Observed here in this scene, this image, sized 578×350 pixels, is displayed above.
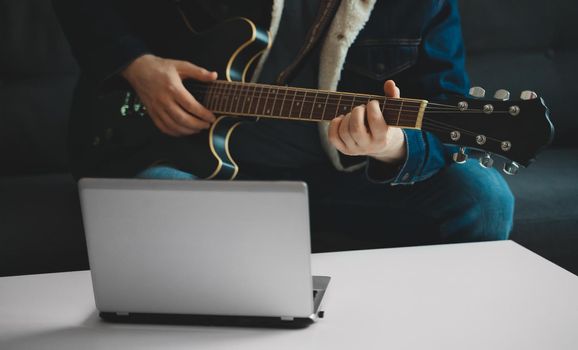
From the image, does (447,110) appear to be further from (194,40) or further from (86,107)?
(86,107)

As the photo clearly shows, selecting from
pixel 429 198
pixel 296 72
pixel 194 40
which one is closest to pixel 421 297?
pixel 429 198

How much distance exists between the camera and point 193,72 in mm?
1209

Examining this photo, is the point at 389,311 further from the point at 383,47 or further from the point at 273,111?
the point at 383,47

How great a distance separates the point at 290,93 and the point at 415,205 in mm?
339

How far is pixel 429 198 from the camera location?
1.21 meters

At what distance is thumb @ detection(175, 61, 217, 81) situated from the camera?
1.19 meters

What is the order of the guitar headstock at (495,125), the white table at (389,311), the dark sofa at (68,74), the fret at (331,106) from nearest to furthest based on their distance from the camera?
the white table at (389,311), the guitar headstock at (495,125), the fret at (331,106), the dark sofa at (68,74)

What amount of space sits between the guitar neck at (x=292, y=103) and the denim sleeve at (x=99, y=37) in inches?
7.2

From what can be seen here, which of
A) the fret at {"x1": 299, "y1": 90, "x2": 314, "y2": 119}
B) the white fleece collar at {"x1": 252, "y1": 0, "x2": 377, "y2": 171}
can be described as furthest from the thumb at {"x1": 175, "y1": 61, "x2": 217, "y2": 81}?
the fret at {"x1": 299, "y1": 90, "x2": 314, "y2": 119}

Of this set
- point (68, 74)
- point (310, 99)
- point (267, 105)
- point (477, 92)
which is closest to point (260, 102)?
point (267, 105)

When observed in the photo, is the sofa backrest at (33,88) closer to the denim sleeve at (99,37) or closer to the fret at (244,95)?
the denim sleeve at (99,37)

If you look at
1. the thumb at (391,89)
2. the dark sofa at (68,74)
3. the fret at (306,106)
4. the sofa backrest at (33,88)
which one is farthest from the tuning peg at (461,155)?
the sofa backrest at (33,88)

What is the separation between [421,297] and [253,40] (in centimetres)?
62

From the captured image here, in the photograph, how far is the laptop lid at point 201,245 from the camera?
2.25 ft
